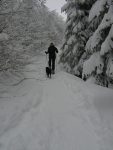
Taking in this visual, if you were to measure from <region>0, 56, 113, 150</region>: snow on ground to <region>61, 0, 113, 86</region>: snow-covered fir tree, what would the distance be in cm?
84

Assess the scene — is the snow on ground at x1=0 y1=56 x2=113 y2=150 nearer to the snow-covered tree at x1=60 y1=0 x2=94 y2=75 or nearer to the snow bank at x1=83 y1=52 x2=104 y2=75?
the snow bank at x1=83 y1=52 x2=104 y2=75

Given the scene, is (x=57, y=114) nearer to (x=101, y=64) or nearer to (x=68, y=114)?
(x=68, y=114)

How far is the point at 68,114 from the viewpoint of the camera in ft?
23.4

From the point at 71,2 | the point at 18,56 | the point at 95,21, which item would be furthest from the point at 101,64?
the point at 71,2

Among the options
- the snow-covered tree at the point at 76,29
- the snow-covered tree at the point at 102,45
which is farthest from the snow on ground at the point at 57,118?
the snow-covered tree at the point at 76,29

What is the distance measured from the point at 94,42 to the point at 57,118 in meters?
3.97

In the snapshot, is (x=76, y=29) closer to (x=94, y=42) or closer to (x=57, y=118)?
(x=94, y=42)

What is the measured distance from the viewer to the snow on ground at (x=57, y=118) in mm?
5395

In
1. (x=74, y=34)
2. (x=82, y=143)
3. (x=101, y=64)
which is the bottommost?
(x=82, y=143)

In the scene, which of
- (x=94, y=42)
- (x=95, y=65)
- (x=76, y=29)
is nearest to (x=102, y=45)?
(x=94, y=42)

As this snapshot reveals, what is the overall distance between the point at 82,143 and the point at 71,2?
1162 centimetres

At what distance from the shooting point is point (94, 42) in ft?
29.8

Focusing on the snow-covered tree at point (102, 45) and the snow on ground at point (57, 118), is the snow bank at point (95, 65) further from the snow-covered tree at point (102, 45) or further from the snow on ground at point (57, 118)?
the snow on ground at point (57, 118)

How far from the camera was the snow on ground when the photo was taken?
A: 5395 millimetres
